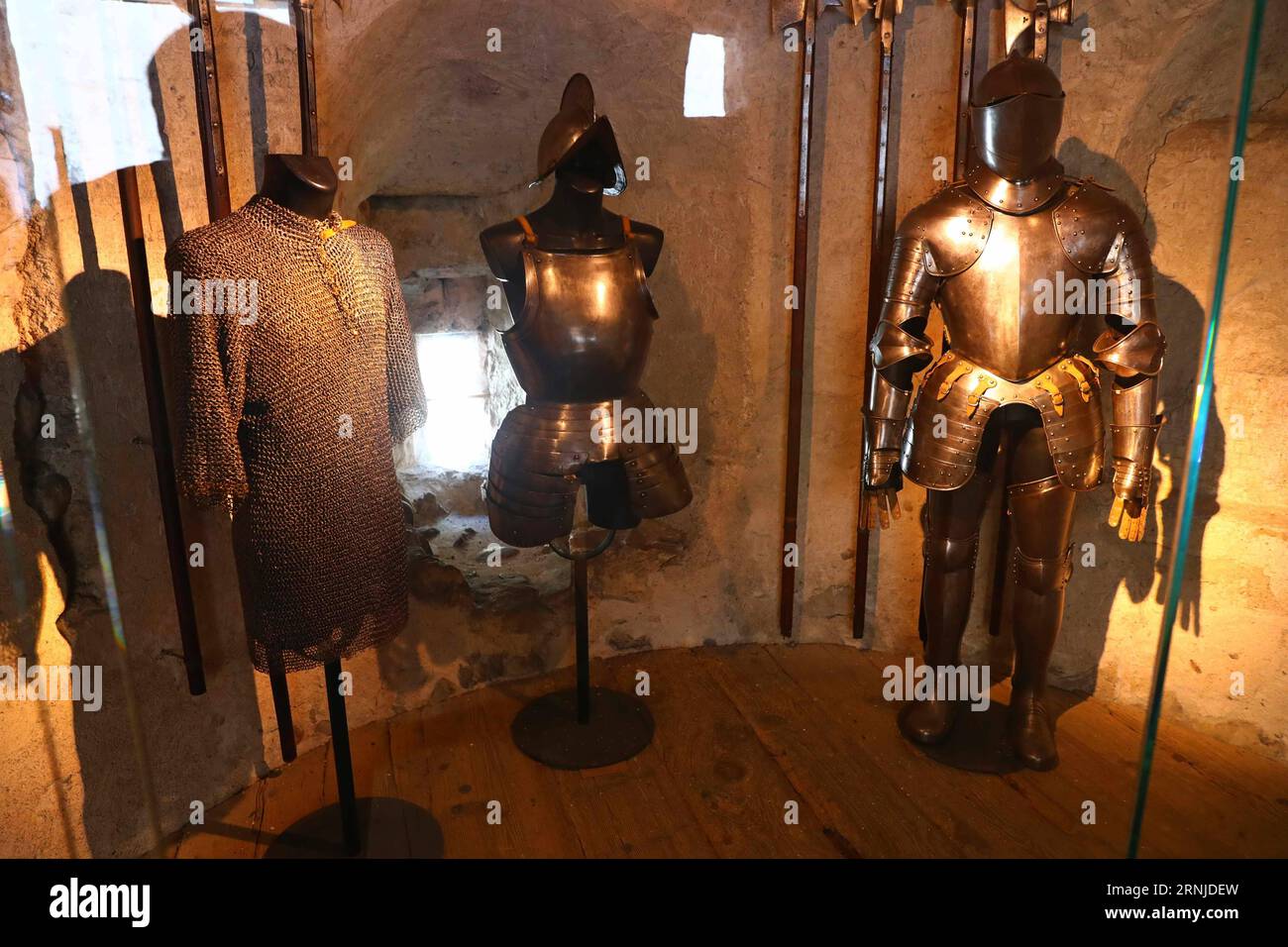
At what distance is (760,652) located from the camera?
336cm

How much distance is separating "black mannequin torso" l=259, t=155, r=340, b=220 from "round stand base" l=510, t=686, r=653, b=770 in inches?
65.6

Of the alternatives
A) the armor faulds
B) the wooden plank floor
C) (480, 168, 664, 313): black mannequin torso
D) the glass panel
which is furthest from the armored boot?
(480, 168, 664, 313): black mannequin torso

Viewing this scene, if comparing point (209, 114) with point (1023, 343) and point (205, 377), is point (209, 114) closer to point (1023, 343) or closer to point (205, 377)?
point (205, 377)

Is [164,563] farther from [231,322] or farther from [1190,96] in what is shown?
[1190,96]

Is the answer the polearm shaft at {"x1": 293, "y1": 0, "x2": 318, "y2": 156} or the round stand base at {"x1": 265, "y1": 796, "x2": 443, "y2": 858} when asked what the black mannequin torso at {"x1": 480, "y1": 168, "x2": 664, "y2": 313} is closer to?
the polearm shaft at {"x1": 293, "y1": 0, "x2": 318, "y2": 156}

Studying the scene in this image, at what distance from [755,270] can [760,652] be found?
4.58ft

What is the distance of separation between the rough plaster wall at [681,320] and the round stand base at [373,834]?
29cm

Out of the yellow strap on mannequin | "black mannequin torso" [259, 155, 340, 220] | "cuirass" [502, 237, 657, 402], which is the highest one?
"black mannequin torso" [259, 155, 340, 220]

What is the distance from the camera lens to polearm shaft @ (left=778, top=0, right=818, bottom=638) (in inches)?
113

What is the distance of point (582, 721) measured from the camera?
112 inches

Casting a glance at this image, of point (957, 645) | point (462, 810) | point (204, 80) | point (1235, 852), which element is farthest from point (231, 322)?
point (1235, 852)

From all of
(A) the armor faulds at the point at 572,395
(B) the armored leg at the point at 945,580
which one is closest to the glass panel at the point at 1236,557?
(B) the armored leg at the point at 945,580

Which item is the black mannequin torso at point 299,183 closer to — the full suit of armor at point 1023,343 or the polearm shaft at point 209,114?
the polearm shaft at point 209,114
